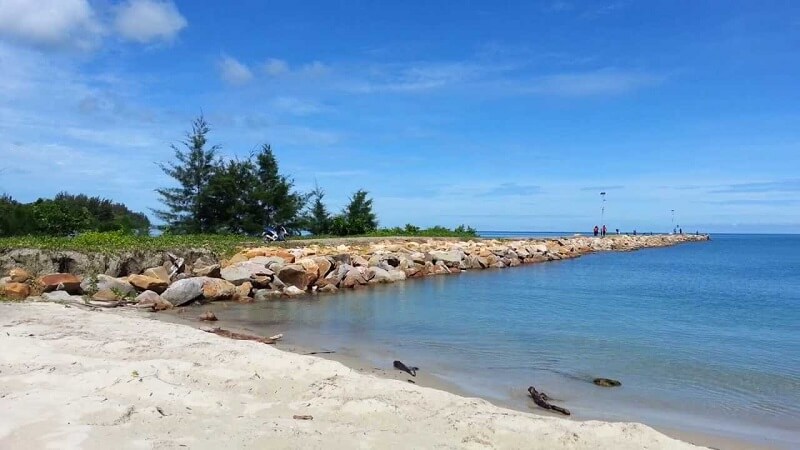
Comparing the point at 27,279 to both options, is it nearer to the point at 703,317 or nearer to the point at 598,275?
the point at 703,317

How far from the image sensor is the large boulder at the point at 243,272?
48.2 feet

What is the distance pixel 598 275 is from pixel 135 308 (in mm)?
18629

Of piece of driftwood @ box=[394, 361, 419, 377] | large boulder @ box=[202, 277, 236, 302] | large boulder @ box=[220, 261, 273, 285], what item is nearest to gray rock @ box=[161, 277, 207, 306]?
large boulder @ box=[202, 277, 236, 302]

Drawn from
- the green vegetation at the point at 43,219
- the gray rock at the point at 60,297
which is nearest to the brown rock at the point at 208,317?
the gray rock at the point at 60,297

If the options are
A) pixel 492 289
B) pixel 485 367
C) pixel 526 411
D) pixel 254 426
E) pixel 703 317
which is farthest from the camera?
pixel 492 289

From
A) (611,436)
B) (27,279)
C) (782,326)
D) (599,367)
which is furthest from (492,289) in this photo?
(611,436)

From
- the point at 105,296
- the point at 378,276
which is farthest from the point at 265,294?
the point at 378,276

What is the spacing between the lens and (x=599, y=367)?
816cm

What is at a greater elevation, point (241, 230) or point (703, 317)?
point (241, 230)

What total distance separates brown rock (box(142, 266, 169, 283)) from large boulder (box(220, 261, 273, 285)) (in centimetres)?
134

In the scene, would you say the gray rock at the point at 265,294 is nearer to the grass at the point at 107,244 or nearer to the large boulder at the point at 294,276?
the large boulder at the point at 294,276

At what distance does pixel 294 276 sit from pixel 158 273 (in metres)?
3.47

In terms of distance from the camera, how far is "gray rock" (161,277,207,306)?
1262 centimetres

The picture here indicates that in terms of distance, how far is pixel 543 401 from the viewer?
247 inches
